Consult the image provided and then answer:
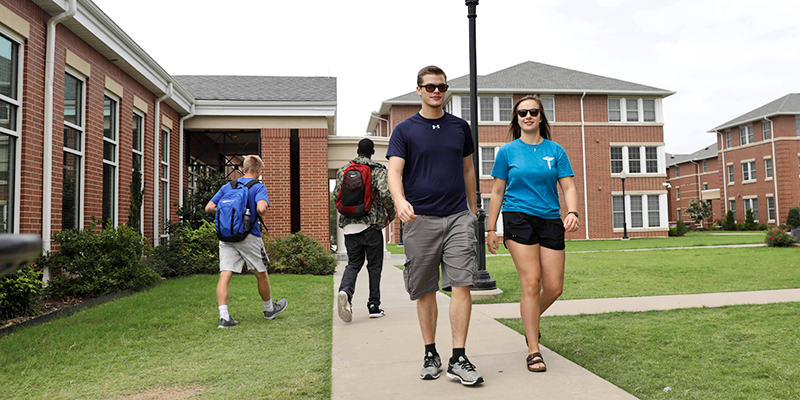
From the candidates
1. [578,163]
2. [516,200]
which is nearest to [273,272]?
[516,200]

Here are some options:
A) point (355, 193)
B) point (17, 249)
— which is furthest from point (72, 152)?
point (17, 249)

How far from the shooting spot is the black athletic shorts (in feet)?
11.8

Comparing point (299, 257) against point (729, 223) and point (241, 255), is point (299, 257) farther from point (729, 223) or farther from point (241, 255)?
point (729, 223)

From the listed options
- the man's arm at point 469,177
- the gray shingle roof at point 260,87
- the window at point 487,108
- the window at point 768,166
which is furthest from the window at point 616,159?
the man's arm at point 469,177

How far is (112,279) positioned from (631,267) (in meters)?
9.91

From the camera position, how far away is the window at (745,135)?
140 ft

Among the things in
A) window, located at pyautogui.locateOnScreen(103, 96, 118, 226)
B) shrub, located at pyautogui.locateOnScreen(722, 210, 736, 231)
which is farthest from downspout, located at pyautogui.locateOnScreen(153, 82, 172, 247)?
shrub, located at pyautogui.locateOnScreen(722, 210, 736, 231)

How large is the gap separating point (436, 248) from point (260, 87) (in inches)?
493

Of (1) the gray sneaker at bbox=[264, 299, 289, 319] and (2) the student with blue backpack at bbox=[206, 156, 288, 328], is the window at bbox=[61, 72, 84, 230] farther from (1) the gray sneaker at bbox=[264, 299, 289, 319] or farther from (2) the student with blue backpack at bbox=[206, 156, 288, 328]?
(1) the gray sneaker at bbox=[264, 299, 289, 319]

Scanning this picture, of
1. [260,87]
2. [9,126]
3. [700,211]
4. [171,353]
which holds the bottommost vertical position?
[171,353]

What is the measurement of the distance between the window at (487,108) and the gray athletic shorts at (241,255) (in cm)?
2648

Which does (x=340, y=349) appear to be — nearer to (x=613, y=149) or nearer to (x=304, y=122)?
(x=304, y=122)

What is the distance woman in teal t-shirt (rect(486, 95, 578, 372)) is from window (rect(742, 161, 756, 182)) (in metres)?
47.2

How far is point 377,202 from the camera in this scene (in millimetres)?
5754
